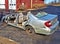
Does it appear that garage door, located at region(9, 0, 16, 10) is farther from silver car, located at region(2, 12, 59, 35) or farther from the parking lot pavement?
silver car, located at region(2, 12, 59, 35)

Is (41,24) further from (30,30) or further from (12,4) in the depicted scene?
(12,4)

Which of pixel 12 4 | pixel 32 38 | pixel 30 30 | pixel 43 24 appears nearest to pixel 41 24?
pixel 43 24

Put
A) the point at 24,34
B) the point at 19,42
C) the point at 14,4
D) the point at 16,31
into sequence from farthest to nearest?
1. the point at 14,4
2. the point at 16,31
3. the point at 24,34
4. the point at 19,42

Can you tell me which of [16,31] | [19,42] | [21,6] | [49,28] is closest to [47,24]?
[49,28]

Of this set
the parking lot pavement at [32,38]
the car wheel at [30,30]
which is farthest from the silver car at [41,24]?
the parking lot pavement at [32,38]

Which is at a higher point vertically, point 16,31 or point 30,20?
point 30,20

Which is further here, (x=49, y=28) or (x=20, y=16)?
(x=20, y=16)

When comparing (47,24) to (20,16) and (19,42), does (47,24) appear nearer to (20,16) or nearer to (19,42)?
(19,42)

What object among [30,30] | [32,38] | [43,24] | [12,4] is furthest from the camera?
[12,4]

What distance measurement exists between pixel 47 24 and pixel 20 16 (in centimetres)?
342

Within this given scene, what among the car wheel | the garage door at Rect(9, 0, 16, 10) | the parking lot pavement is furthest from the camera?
the garage door at Rect(9, 0, 16, 10)

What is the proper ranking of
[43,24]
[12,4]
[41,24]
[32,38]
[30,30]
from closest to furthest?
[43,24] < [41,24] < [32,38] < [30,30] < [12,4]

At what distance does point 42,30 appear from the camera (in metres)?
11.4

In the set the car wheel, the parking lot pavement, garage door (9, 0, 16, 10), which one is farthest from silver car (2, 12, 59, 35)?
garage door (9, 0, 16, 10)
